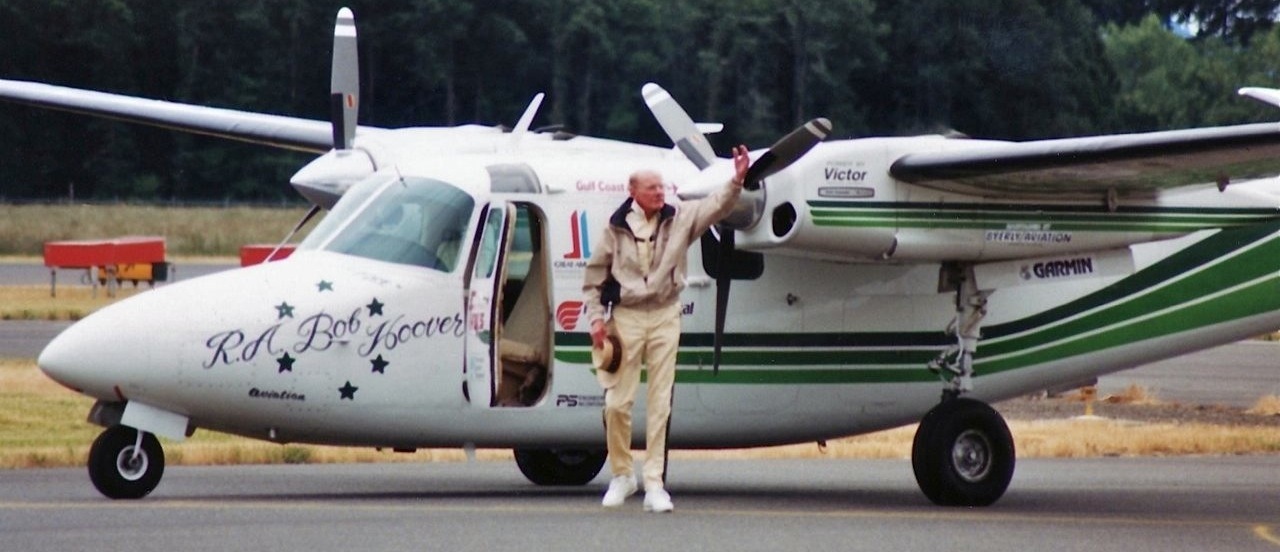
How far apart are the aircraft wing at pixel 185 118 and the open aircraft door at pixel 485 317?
5.99 meters

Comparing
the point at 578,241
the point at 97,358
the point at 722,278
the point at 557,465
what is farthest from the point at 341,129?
the point at 97,358

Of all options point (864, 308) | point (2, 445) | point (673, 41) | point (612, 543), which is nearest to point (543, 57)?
point (673, 41)

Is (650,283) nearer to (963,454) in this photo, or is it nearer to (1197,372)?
(963,454)

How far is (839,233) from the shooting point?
1307cm

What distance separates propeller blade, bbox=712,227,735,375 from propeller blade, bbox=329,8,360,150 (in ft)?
15.7

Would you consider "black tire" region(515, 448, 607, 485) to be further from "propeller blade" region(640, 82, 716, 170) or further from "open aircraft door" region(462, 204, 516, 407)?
"propeller blade" region(640, 82, 716, 170)

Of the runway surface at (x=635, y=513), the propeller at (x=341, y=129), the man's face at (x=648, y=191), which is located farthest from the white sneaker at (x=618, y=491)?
the propeller at (x=341, y=129)

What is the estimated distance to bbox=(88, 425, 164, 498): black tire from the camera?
12406 millimetres

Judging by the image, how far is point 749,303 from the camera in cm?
1402

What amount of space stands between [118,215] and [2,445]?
37.7m

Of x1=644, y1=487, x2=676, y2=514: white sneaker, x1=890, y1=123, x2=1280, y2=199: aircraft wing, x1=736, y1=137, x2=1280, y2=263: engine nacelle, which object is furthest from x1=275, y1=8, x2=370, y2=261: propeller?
x1=890, y1=123, x2=1280, y2=199: aircraft wing

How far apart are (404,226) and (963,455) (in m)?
3.85

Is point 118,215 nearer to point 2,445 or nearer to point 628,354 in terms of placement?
point 2,445

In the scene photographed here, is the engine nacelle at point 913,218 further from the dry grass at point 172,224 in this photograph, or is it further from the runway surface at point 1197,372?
the dry grass at point 172,224
